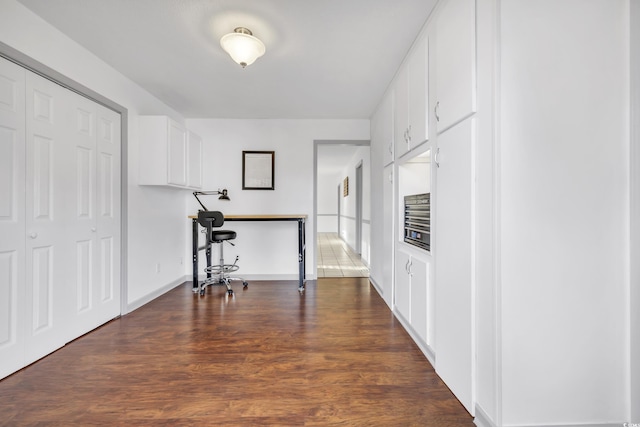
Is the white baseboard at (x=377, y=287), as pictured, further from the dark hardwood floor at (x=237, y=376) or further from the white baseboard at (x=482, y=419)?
the white baseboard at (x=482, y=419)

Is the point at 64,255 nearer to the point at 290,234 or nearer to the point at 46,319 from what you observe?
the point at 46,319

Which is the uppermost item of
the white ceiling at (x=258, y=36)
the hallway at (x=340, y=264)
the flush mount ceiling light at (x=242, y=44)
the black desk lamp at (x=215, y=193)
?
the white ceiling at (x=258, y=36)

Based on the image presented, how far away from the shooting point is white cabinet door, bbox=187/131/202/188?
11.5 feet

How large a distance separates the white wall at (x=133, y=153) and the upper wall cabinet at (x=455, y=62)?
2674 mm

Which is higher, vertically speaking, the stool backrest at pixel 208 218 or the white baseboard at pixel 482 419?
the stool backrest at pixel 208 218

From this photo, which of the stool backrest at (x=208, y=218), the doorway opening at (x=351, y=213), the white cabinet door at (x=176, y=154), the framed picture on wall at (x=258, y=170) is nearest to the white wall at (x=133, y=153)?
A: the white cabinet door at (x=176, y=154)

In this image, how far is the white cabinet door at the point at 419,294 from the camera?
6.26 ft

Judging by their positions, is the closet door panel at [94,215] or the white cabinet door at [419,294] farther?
the closet door panel at [94,215]

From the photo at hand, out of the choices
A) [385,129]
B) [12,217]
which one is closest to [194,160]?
[12,217]

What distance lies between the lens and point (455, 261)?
1462 mm

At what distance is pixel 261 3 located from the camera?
5.64 feet

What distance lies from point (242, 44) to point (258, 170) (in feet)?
7.13

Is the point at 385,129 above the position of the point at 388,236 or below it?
above

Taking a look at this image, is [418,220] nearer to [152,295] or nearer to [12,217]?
[12,217]
